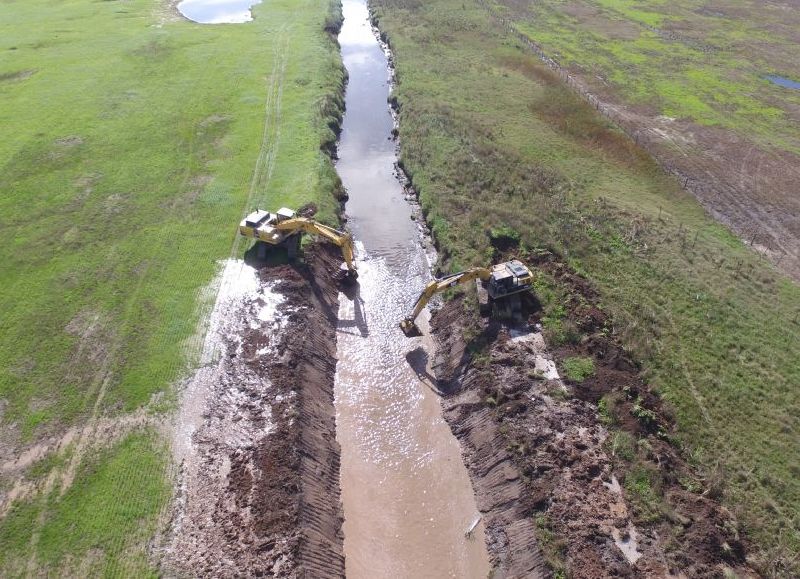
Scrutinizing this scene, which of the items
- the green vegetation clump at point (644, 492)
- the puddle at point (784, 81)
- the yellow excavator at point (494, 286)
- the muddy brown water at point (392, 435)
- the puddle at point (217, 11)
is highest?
the puddle at point (217, 11)

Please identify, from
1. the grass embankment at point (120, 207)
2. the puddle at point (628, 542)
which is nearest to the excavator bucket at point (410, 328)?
the grass embankment at point (120, 207)

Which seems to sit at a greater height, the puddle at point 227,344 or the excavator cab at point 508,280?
the excavator cab at point 508,280

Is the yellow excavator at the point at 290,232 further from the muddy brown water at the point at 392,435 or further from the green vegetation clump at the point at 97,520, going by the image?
the green vegetation clump at the point at 97,520

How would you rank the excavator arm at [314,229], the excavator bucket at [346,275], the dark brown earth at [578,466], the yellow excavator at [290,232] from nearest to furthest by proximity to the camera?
the dark brown earth at [578,466] → the excavator arm at [314,229] → the yellow excavator at [290,232] → the excavator bucket at [346,275]

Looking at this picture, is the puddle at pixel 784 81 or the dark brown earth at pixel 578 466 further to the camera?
the puddle at pixel 784 81

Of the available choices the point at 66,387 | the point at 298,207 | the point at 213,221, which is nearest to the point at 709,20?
the point at 298,207

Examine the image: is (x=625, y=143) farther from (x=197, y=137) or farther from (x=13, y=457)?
(x=13, y=457)

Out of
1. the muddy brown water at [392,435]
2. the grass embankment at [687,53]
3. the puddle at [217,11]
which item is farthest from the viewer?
the puddle at [217,11]
